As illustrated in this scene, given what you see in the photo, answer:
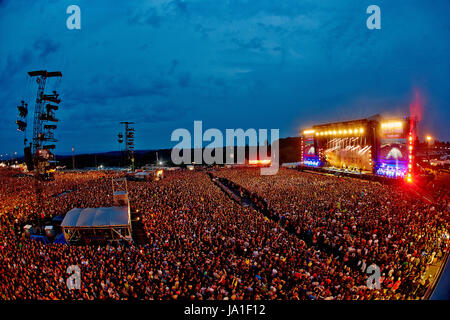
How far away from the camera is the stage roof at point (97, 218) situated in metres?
11.2

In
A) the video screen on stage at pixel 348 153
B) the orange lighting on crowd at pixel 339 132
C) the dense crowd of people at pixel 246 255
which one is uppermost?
the orange lighting on crowd at pixel 339 132

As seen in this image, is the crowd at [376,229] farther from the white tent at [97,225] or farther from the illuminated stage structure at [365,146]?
the white tent at [97,225]

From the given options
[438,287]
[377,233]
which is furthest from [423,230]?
[438,287]

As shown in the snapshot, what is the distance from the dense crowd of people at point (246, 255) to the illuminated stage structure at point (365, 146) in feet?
30.5

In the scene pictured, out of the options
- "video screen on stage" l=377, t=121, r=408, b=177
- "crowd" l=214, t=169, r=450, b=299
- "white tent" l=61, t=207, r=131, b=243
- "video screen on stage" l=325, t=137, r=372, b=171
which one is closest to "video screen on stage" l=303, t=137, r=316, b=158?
"video screen on stage" l=325, t=137, r=372, b=171

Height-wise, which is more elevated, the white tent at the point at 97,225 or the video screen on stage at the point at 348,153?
the video screen on stage at the point at 348,153

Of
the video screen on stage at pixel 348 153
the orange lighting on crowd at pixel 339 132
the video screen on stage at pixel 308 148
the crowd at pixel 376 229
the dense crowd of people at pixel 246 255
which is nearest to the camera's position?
the dense crowd of people at pixel 246 255

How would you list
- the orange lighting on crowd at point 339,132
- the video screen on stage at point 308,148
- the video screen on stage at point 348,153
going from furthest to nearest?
the video screen on stage at point 308,148
the orange lighting on crowd at point 339,132
the video screen on stage at point 348,153

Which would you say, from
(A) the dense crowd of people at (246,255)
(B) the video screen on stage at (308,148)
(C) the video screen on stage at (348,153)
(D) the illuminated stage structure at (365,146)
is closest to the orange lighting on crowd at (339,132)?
(D) the illuminated stage structure at (365,146)

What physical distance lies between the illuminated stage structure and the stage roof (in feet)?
77.4

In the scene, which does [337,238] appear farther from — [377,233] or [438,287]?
[438,287]

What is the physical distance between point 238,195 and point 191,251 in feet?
45.2

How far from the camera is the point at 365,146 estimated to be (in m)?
28.7
